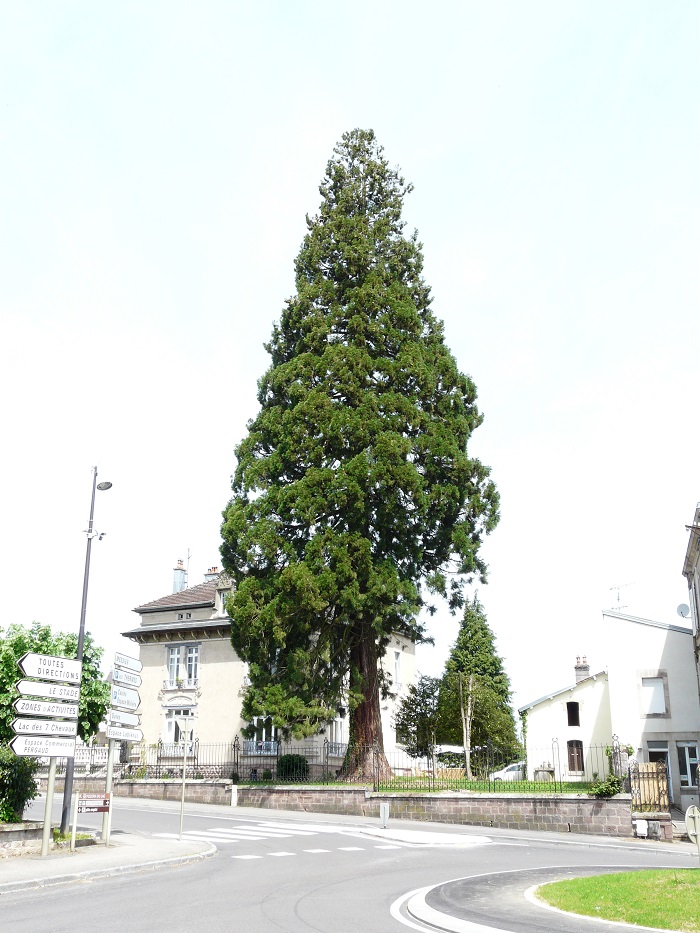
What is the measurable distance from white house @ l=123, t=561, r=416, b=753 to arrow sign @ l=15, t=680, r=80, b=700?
80.4 feet

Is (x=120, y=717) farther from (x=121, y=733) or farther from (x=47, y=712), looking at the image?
(x=47, y=712)

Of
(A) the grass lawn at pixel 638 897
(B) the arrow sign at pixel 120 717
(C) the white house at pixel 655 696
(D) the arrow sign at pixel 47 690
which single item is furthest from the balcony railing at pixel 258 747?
(A) the grass lawn at pixel 638 897

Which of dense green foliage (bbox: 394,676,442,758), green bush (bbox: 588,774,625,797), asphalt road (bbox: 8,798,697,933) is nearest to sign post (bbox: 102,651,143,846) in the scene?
asphalt road (bbox: 8,798,697,933)

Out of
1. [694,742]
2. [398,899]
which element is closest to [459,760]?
[694,742]

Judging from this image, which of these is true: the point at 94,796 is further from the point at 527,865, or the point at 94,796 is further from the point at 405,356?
the point at 405,356

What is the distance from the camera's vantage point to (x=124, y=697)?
17.9m

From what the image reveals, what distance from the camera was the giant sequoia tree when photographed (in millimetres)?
29172

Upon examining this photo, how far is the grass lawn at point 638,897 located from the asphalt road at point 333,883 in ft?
1.36

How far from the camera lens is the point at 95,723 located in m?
19.8

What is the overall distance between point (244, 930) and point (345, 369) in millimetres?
24321

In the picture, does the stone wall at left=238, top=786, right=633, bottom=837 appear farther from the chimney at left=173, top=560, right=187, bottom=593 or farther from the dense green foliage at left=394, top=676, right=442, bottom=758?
the chimney at left=173, top=560, right=187, bottom=593

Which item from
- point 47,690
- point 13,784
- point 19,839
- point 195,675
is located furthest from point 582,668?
point 47,690

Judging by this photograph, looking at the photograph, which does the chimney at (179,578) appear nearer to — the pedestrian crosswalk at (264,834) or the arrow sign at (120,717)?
the pedestrian crosswalk at (264,834)

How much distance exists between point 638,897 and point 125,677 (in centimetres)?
1114
